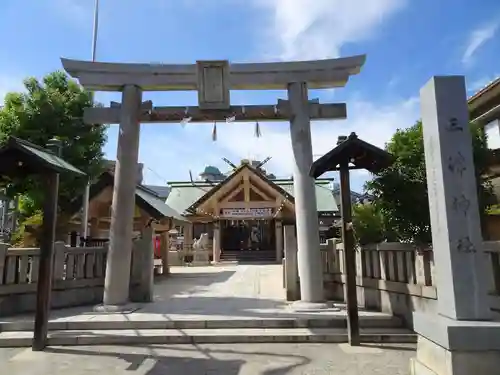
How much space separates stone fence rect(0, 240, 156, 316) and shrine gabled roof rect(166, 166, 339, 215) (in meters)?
14.4

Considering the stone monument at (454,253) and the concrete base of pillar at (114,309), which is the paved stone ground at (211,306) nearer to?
the concrete base of pillar at (114,309)

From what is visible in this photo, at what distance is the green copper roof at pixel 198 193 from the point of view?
2511 centimetres

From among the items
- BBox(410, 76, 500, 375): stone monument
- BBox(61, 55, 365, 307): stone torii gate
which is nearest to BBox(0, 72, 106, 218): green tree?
BBox(61, 55, 365, 307): stone torii gate

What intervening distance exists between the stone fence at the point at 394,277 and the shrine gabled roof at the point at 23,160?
6.18m

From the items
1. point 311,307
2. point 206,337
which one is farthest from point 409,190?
point 206,337

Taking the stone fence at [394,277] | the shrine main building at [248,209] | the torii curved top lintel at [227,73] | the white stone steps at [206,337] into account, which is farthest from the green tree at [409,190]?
the shrine main building at [248,209]

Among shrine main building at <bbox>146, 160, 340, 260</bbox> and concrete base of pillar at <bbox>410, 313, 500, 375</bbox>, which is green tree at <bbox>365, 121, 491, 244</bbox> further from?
shrine main building at <bbox>146, 160, 340, 260</bbox>

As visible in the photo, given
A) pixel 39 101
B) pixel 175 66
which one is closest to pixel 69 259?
pixel 175 66

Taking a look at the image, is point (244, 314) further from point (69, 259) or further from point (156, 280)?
point (156, 280)

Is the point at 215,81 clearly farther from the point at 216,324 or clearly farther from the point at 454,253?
the point at 454,253

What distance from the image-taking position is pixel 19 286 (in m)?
7.95

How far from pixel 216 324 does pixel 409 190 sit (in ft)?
13.9

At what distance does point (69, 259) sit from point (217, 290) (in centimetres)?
453

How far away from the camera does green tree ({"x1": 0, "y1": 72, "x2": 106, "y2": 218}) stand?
11383mm
